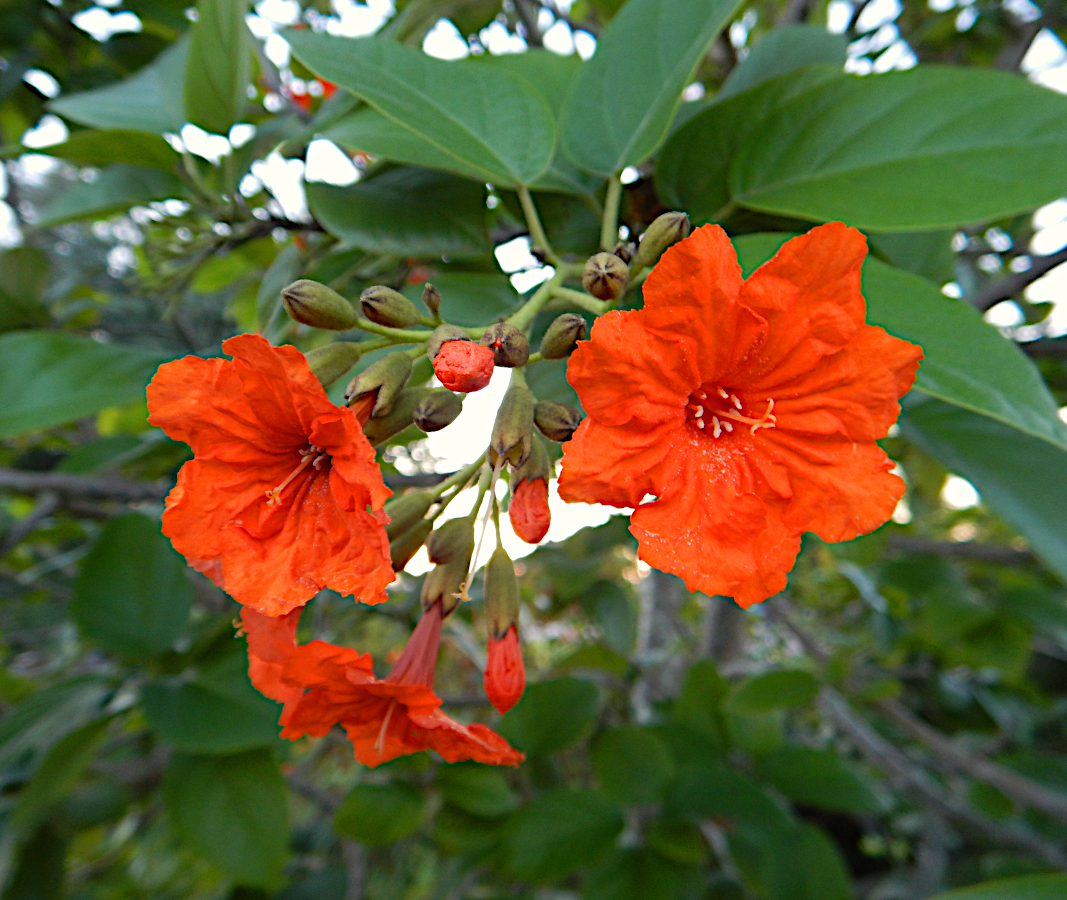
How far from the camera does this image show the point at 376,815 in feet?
5.43

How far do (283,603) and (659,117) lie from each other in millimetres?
757

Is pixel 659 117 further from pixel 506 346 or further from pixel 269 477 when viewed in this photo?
pixel 269 477

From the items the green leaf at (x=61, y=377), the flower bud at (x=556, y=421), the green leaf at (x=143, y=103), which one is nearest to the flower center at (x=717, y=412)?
the flower bud at (x=556, y=421)

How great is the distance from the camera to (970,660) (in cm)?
231

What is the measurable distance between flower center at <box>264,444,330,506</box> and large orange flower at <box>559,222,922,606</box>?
1.07ft

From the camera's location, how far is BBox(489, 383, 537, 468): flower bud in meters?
0.71

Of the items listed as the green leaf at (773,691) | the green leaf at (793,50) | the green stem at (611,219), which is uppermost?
the green leaf at (793,50)

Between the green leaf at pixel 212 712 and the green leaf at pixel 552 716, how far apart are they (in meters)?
0.64

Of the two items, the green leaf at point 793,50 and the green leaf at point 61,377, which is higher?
the green leaf at point 793,50

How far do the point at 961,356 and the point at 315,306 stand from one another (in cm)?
71

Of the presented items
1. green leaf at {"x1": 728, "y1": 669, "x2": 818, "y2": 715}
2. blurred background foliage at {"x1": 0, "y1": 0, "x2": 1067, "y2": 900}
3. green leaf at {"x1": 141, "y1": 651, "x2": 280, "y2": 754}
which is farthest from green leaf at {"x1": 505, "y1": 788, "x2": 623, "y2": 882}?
green leaf at {"x1": 141, "y1": 651, "x2": 280, "y2": 754}

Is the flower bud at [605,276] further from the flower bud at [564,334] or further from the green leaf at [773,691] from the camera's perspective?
the green leaf at [773,691]

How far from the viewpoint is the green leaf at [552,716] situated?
1746mm

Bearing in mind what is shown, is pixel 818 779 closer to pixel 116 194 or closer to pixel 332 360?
pixel 332 360
